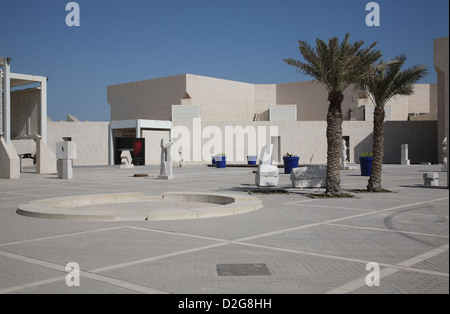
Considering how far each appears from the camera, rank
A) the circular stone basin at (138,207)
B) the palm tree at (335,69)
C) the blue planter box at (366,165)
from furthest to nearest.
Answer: the blue planter box at (366,165) < the palm tree at (335,69) < the circular stone basin at (138,207)

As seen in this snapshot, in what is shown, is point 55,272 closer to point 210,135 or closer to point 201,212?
point 201,212

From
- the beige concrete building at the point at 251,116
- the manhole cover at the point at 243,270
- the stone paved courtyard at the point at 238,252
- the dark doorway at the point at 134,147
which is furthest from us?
the beige concrete building at the point at 251,116

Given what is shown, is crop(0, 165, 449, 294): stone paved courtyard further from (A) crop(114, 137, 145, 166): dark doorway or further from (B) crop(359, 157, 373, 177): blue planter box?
(A) crop(114, 137, 145, 166): dark doorway

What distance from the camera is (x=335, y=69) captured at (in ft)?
50.5

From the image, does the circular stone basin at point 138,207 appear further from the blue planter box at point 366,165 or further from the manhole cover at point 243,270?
the blue planter box at point 366,165

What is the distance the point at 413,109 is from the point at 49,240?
211 ft

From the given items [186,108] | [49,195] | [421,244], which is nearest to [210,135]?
[186,108]

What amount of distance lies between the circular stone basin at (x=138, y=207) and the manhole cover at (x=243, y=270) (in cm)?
452

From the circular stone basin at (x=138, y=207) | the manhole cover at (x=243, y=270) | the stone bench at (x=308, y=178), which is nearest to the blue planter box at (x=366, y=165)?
the stone bench at (x=308, y=178)

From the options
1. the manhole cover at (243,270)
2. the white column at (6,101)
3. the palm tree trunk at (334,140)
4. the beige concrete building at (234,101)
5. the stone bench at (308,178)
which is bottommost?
the manhole cover at (243,270)

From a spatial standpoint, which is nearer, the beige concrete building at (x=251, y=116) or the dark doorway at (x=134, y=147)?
the dark doorway at (x=134, y=147)

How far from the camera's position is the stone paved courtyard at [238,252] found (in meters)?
5.26

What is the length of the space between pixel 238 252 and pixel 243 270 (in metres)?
1.12

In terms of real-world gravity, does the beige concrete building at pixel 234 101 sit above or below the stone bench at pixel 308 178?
above
